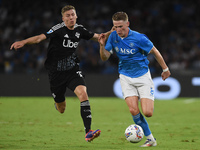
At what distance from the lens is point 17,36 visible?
2067 cm

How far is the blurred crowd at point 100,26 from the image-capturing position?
18.2 metres

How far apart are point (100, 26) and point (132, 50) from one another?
50.0 ft

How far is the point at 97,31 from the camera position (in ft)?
70.1

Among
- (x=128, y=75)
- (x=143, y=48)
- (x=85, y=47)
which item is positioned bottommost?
(x=85, y=47)

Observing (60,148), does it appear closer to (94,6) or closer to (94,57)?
(94,57)

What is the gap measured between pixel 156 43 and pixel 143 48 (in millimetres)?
13862

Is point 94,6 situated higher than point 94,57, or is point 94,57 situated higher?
point 94,6

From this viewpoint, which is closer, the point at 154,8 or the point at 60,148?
the point at 60,148

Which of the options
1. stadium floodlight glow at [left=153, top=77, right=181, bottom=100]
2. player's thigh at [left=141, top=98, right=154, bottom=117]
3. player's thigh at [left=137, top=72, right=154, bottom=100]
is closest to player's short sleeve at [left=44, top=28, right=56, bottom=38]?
player's thigh at [left=137, top=72, right=154, bottom=100]

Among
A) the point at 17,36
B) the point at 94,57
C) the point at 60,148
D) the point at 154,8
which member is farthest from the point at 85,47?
the point at 60,148

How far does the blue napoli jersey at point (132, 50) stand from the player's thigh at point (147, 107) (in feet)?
1.50

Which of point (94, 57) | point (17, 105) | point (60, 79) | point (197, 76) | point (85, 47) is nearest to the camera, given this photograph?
point (60, 79)

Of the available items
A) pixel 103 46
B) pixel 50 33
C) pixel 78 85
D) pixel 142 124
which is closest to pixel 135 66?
pixel 103 46

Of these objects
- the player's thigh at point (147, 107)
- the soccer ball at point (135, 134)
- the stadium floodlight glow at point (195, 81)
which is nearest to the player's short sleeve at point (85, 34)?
the player's thigh at point (147, 107)
